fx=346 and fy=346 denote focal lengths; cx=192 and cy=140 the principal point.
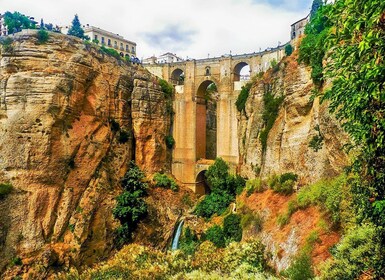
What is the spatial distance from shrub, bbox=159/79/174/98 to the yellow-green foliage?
2101 centimetres

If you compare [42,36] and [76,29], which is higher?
[76,29]

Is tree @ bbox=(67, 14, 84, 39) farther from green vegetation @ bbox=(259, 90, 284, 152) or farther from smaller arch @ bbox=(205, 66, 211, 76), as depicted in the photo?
green vegetation @ bbox=(259, 90, 284, 152)

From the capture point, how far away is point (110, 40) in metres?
62.3

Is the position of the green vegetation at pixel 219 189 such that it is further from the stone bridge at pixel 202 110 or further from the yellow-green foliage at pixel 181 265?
the yellow-green foliage at pixel 181 265

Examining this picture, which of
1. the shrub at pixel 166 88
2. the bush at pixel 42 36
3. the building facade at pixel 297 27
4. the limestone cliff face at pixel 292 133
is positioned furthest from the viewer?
the shrub at pixel 166 88

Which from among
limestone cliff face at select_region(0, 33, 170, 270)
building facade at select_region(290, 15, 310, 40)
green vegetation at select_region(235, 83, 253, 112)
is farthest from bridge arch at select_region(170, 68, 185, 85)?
building facade at select_region(290, 15, 310, 40)

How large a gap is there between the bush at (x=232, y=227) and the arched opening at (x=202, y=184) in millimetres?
10781

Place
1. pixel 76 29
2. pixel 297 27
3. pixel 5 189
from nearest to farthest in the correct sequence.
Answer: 1. pixel 5 189
2. pixel 297 27
3. pixel 76 29

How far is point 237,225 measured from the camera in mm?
24484

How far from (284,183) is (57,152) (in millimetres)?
17092

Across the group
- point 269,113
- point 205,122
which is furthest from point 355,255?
point 205,122

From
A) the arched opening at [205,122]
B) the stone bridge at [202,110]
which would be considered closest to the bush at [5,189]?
the stone bridge at [202,110]

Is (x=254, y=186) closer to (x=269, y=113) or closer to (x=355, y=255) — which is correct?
(x=269, y=113)

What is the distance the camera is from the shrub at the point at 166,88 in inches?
1452
